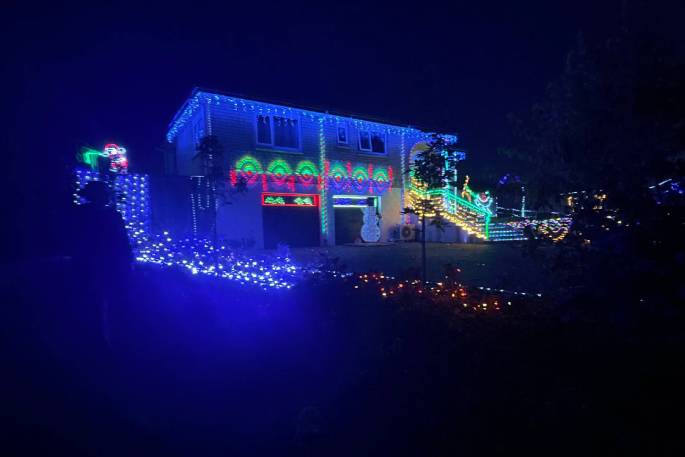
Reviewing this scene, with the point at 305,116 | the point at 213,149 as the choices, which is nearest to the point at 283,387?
the point at 213,149

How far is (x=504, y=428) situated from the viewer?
2285 millimetres

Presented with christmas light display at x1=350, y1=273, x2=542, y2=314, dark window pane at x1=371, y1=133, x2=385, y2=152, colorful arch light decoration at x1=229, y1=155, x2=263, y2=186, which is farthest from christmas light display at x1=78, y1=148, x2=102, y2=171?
christmas light display at x1=350, y1=273, x2=542, y2=314

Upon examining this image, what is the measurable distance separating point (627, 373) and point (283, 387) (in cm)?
247

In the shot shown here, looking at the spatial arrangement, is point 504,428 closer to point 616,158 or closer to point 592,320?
point 592,320

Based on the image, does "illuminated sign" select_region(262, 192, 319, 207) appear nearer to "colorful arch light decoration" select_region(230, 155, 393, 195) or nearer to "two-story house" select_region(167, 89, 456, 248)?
"two-story house" select_region(167, 89, 456, 248)

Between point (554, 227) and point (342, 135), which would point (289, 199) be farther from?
point (554, 227)

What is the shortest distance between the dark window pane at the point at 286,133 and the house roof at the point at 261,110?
325 mm

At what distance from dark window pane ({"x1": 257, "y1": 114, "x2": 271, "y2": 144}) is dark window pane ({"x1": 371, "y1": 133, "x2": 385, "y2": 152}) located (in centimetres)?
515

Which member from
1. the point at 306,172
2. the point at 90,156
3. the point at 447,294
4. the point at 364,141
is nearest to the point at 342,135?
the point at 364,141

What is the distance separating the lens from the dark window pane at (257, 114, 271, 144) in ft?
49.3

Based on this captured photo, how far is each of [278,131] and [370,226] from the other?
568cm

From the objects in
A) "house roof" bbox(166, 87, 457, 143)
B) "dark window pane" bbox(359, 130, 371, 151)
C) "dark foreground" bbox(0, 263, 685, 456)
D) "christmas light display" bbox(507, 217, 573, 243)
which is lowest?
"dark foreground" bbox(0, 263, 685, 456)

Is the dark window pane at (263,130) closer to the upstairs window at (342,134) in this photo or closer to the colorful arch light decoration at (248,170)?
the colorful arch light decoration at (248,170)

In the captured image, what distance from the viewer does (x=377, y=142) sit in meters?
18.3
